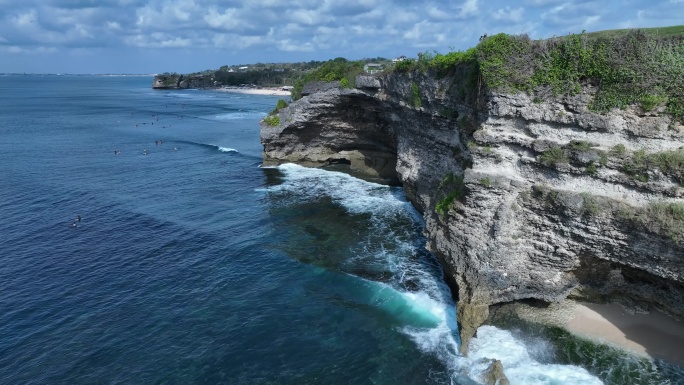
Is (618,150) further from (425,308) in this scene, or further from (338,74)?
(338,74)

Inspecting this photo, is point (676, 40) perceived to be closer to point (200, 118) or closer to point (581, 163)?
point (581, 163)

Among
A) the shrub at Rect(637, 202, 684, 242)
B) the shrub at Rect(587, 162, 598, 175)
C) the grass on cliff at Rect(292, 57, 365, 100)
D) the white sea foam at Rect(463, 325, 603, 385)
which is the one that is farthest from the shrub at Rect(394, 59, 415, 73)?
the white sea foam at Rect(463, 325, 603, 385)

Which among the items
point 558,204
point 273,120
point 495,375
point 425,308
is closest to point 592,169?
point 558,204

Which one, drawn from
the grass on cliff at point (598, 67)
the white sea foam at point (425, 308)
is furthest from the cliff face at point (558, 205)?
the white sea foam at point (425, 308)

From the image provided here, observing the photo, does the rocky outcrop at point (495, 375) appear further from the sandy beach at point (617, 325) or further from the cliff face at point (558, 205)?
the sandy beach at point (617, 325)

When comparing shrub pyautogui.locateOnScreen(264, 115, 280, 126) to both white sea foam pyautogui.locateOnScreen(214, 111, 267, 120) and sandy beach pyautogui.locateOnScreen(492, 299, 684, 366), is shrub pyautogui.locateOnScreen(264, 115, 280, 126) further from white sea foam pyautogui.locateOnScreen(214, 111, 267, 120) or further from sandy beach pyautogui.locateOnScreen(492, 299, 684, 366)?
white sea foam pyautogui.locateOnScreen(214, 111, 267, 120)

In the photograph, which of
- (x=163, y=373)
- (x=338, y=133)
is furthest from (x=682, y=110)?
(x=338, y=133)
